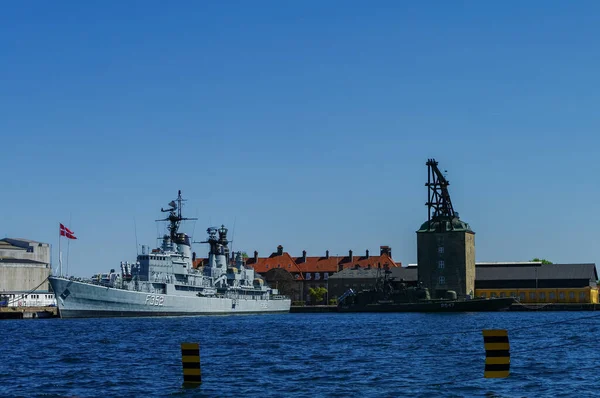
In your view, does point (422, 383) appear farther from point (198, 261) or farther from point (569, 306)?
point (198, 261)

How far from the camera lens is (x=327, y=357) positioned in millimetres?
40562

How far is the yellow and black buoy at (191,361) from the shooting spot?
26594mm

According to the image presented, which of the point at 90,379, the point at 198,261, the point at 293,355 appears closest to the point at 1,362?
the point at 90,379

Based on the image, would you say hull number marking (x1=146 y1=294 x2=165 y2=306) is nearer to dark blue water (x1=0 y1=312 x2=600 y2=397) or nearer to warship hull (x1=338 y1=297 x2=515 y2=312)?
A: warship hull (x1=338 y1=297 x2=515 y2=312)

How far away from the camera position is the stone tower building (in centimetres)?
12812

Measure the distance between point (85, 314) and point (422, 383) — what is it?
226ft

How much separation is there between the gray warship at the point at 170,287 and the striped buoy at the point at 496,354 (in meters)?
74.5

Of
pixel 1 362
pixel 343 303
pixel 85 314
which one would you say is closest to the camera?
pixel 1 362

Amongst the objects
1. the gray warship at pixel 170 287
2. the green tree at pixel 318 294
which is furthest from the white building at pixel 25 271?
the green tree at pixel 318 294

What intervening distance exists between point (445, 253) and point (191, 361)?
10467cm

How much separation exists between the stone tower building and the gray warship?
988 inches

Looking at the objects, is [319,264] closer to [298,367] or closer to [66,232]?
[66,232]

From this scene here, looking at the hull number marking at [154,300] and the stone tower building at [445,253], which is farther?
the stone tower building at [445,253]

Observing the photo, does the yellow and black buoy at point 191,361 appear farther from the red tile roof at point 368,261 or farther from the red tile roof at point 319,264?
the red tile roof at point 319,264
